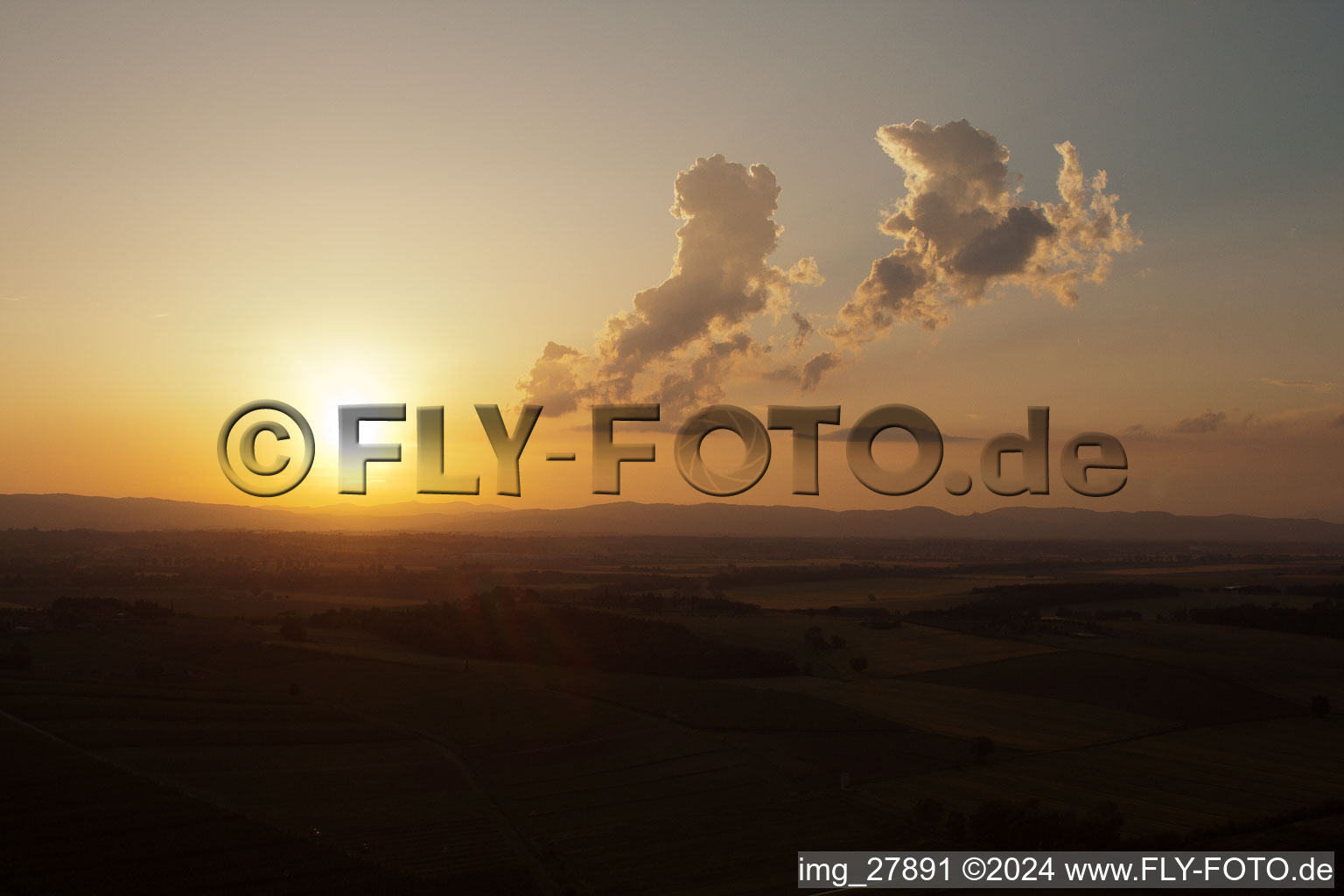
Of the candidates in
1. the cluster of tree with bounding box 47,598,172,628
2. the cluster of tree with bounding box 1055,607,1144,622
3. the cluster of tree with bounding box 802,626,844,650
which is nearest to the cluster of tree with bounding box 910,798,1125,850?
the cluster of tree with bounding box 802,626,844,650

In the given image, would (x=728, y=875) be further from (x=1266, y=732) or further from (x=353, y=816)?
(x=1266, y=732)

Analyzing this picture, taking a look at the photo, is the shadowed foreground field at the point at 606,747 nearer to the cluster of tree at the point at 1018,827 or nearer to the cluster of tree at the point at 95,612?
the cluster of tree at the point at 1018,827

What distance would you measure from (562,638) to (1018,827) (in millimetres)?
52488

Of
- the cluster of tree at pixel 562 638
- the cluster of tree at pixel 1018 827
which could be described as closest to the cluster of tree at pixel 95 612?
the cluster of tree at pixel 562 638

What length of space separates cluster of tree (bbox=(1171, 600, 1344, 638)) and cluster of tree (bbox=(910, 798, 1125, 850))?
210ft

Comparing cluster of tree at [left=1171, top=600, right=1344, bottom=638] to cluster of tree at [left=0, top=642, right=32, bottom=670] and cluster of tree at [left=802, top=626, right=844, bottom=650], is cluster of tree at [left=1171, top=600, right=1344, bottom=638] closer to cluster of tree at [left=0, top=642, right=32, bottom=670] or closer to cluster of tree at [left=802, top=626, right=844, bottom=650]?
cluster of tree at [left=802, top=626, right=844, bottom=650]

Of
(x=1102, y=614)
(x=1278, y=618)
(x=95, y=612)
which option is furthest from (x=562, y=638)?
(x=1278, y=618)

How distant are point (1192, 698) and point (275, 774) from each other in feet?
166

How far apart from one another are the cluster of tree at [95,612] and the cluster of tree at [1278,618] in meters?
98.8

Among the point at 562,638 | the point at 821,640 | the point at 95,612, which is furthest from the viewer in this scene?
the point at 95,612

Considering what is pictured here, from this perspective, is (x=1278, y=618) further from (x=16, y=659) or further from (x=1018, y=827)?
(x=16, y=659)

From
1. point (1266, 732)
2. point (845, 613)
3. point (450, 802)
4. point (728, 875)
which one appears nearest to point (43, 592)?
point (845, 613)

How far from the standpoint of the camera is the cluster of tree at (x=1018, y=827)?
30.5 meters

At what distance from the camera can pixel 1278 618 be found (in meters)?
89.3
